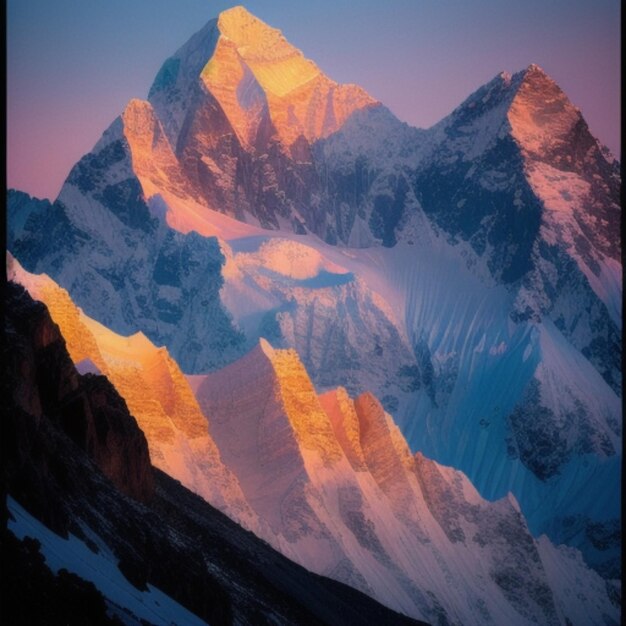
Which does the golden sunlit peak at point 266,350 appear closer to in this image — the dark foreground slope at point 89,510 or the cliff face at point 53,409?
the dark foreground slope at point 89,510

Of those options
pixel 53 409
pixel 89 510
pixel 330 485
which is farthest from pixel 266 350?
pixel 89 510

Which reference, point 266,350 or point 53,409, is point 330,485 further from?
point 53,409

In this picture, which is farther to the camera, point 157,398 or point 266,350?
point 266,350

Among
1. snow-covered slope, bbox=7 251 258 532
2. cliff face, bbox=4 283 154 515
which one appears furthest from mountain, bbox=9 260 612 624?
cliff face, bbox=4 283 154 515

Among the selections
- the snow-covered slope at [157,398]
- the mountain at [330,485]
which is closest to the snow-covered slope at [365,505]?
the mountain at [330,485]

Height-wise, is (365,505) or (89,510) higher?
(365,505)

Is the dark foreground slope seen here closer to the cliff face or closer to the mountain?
the cliff face

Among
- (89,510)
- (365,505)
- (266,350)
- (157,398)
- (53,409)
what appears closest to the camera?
(89,510)
